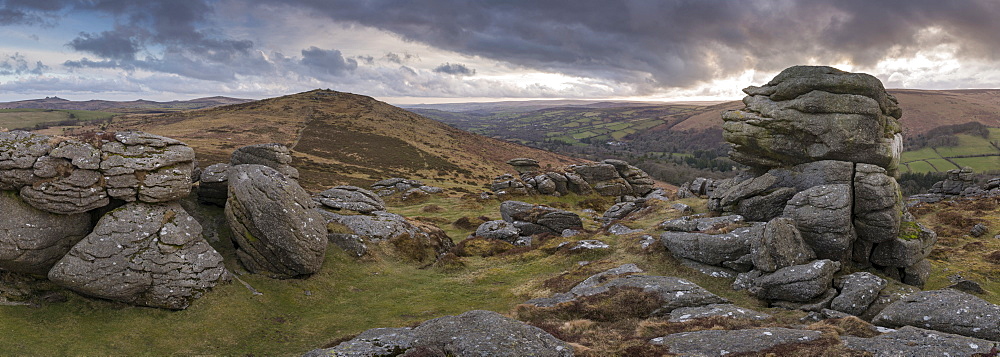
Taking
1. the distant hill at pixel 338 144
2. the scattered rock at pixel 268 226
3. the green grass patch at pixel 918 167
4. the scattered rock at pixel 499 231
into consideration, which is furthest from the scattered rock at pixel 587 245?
the green grass patch at pixel 918 167

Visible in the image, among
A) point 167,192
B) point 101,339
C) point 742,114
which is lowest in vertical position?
point 101,339

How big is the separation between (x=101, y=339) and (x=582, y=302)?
22094mm

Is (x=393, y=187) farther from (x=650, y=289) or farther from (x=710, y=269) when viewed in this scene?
(x=650, y=289)

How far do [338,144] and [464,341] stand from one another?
453ft

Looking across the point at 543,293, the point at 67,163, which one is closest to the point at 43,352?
the point at 67,163

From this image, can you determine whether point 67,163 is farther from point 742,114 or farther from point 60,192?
point 742,114

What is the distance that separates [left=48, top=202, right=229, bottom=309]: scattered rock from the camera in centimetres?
2038

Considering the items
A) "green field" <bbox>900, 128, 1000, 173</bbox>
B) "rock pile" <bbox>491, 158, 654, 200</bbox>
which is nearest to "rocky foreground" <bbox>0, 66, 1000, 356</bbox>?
"rock pile" <bbox>491, 158, 654, 200</bbox>

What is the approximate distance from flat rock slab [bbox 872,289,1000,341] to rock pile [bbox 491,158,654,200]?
185 ft

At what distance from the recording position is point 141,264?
69.4 ft

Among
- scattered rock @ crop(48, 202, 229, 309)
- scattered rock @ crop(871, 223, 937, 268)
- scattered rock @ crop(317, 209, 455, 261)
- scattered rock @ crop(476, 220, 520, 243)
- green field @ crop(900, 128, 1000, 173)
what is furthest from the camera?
green field @ crop(900, 128, 1000, 173)

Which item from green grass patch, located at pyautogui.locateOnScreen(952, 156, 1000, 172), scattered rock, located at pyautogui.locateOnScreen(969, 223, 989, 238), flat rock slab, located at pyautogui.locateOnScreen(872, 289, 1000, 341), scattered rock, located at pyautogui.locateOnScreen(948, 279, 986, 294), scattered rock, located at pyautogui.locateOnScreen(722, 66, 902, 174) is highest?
Result: scattered rock, located at pyautogui.locateOnScreen(722, 66, 902, 174)

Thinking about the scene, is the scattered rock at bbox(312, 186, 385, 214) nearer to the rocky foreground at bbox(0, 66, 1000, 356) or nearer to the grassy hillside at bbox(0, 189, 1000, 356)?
the rocky foreground at bbox(0, 66, 1000, 356)

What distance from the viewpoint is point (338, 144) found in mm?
143000
